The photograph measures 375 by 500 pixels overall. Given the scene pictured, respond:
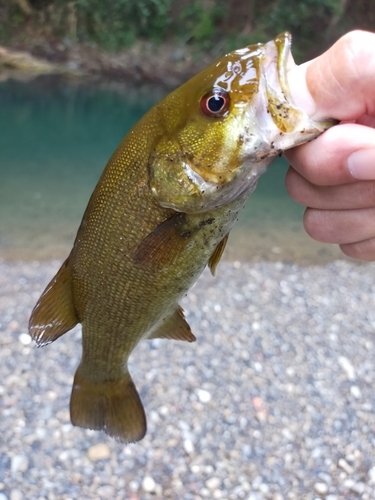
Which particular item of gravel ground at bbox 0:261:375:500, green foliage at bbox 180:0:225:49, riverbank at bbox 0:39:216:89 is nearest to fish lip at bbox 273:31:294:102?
gravel ground at bbox 0:261:375:500

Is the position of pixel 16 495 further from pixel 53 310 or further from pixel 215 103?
pixel 215 103

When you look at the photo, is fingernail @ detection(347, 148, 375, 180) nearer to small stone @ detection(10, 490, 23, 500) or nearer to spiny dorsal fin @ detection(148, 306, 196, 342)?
spiny dorsal fin @ detection(148, 306, 196, 342)

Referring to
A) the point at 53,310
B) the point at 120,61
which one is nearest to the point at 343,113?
the point at 53,310

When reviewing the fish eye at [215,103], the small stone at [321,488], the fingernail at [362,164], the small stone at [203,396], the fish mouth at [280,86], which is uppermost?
the fish mouth at [280,86]

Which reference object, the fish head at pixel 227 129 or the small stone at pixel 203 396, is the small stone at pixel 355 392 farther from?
the fish head at pixel 227 129

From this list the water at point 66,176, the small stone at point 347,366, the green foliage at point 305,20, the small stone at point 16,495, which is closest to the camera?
the small stone at point 16,495

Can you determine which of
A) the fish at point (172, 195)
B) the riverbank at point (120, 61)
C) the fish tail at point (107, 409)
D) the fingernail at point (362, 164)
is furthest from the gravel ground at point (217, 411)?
the riverbank at point (120, 61)

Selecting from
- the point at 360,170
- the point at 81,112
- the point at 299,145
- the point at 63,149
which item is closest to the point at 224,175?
the point at 299,145
